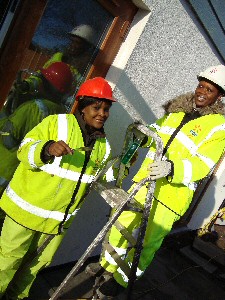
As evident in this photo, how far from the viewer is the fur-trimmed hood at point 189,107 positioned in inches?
112

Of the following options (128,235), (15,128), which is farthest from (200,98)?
(15,128)

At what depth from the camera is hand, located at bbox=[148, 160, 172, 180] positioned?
2232 millimetres

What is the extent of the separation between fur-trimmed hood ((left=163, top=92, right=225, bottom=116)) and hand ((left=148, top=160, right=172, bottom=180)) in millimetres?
869

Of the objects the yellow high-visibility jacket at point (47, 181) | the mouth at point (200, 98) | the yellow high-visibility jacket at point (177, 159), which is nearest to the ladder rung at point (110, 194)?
the yellow high-visibility jacket at point (47, 181)

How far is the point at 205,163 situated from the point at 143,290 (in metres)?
2.14

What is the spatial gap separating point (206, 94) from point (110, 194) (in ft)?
4.50

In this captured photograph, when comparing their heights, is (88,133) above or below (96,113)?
below

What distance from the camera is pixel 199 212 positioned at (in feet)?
19.9

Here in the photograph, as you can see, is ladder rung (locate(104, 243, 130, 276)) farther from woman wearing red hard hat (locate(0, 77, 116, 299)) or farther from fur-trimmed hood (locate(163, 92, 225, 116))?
fur-trimmed hood (locate(163, 92, 225, 116))

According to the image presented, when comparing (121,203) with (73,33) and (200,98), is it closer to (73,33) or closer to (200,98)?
(200,98)

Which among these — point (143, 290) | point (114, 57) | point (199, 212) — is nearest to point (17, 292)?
point (143, 290)

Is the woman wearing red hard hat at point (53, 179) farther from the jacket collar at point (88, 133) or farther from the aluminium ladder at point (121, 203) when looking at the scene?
the aluminium ladder at point (121, 203)

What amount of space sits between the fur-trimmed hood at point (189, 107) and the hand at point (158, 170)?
0.87 meters

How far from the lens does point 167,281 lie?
14.3ft
